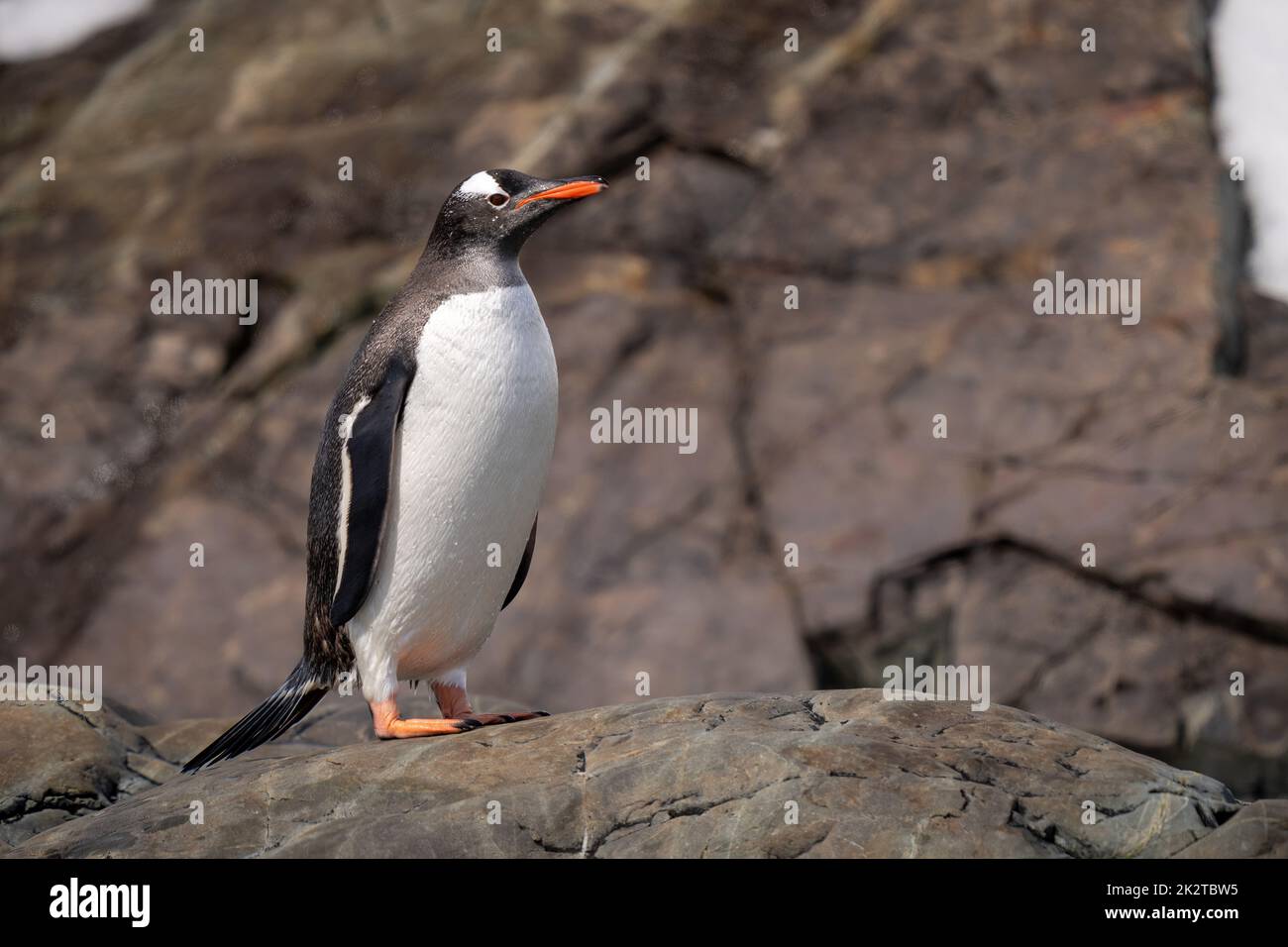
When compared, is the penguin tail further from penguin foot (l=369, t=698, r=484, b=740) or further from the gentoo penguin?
penguin foot (l=369, t=698, r=484, b=740)

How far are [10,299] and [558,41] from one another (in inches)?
162

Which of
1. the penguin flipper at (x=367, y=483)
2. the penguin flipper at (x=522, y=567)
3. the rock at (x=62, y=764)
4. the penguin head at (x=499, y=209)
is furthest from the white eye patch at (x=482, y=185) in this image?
the rock at (x=62, y=764)

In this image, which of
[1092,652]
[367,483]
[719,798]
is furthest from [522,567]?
[1092,652]

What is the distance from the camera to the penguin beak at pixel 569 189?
4.44 metres

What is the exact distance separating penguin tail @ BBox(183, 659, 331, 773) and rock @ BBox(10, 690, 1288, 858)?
323 mm

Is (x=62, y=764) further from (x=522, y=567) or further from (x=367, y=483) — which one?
(x=522, y=567)

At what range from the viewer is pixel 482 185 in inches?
180

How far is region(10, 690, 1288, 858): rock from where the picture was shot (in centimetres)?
344

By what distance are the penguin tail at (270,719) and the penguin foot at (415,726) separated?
0.37m

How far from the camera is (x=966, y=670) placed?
297 inches

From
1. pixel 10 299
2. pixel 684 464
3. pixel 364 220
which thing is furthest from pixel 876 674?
pixel 10 299

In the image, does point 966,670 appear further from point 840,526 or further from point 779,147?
point 779,147

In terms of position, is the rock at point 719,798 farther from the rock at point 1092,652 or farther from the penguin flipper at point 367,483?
the rock at point 1092,652
